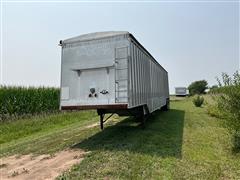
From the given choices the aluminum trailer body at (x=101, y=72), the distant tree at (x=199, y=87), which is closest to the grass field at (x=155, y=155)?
the aluminum trailer body at (x=101, y=72)

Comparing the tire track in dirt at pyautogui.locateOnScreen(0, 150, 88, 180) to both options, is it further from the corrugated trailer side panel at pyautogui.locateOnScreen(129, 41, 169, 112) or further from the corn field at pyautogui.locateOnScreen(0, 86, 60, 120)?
the corn field at pyautogui.locateOnScreen(0, 86, 60, 120)

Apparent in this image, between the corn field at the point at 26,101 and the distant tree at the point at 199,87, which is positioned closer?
the corn field at the point at 26,101

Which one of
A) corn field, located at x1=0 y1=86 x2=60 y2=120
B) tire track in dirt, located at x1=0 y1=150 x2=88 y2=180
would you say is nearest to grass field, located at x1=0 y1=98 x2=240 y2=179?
tire track in dirt, located at x1=0 y1=150 x2=88 y2=180

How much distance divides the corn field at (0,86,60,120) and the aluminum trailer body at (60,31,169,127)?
9947 millimetres

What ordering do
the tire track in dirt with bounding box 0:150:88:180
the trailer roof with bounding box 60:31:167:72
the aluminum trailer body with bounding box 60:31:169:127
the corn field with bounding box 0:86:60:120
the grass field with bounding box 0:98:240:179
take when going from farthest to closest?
the corn field with bounding box 0:86:60:120, the trailer roof with bounding box 60:31:167:72, the aluminum trailer body with bounding box 60:31:169:127, the tire track in dirt with bounding box 0:150:88:180, the grass field with bounding box 0:98:240:179

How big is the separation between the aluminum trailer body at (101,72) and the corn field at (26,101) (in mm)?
9947

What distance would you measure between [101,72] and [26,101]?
1310 centimetres

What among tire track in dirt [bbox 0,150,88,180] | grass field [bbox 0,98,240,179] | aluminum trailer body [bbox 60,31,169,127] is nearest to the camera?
grass field [bbox 0,98,240,179]

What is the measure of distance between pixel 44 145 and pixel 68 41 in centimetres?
428

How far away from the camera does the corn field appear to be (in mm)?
19078

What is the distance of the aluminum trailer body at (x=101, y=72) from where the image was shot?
934 cm

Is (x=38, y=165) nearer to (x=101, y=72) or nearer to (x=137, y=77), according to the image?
(x=101, y=72)

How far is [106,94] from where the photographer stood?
949 centimetres

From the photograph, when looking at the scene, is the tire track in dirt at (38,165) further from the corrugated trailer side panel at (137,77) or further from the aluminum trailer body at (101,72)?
the corrugated trailer side panel at (137,77)
